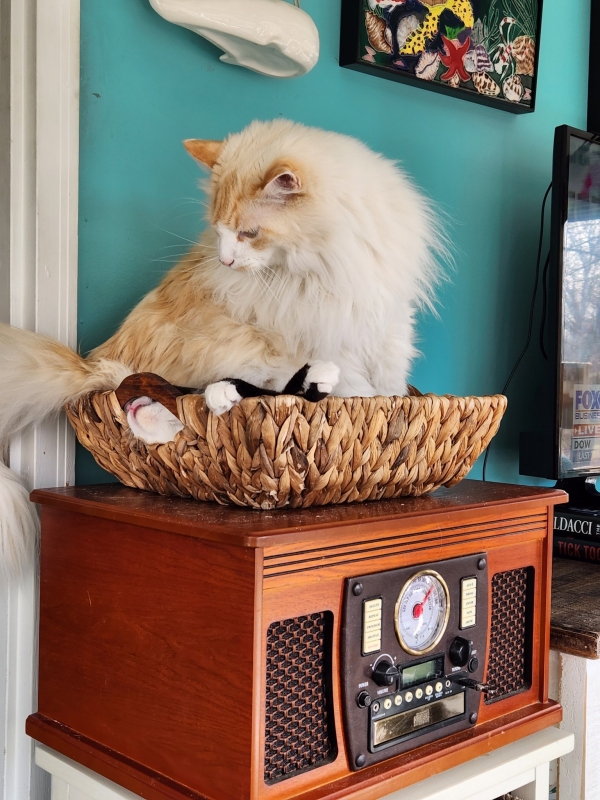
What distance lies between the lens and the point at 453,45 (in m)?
1.53

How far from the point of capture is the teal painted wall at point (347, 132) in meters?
1.14

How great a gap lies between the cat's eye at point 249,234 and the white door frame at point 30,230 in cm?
31

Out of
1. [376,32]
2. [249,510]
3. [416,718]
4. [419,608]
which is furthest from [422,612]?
[376,32]

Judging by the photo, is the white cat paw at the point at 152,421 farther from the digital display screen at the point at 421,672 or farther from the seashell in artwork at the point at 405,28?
the seashell in artwork at the point at 405,28

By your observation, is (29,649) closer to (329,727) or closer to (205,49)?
(329,727)

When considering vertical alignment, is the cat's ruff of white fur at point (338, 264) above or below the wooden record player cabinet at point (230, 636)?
above

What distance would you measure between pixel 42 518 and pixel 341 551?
0.42 meters

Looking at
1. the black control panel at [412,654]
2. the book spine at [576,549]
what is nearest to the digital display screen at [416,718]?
the black control panel at [412,654]

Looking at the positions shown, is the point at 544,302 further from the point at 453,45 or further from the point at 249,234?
the point at 249,234

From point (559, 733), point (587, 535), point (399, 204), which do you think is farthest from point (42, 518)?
point (587, 535)

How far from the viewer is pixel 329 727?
2.54ft

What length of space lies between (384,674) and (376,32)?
44.8 inches

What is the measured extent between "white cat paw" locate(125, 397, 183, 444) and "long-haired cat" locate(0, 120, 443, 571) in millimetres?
67

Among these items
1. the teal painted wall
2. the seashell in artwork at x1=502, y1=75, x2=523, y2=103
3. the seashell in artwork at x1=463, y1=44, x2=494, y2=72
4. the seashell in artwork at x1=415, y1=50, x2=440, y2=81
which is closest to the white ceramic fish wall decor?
the teal painted wall
